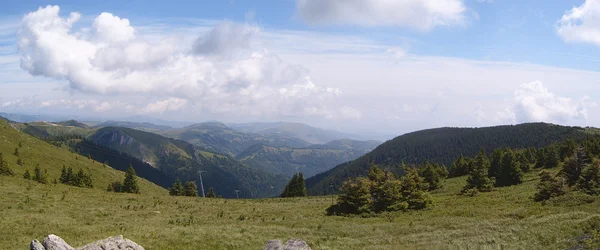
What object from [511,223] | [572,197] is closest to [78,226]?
[511,223]

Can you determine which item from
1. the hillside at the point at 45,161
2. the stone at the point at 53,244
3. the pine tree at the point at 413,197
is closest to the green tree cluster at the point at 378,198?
the pine tree at the point at 413,197

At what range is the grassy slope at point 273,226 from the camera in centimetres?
2258

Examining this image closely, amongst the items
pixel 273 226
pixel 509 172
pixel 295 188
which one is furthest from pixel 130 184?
pixel 509 172

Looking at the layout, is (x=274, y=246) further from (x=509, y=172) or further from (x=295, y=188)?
(x=295, y=188)

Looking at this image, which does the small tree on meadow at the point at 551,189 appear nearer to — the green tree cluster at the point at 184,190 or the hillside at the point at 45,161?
the green tree cluster at the point at 184,190

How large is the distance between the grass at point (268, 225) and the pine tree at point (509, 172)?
20.8 meters

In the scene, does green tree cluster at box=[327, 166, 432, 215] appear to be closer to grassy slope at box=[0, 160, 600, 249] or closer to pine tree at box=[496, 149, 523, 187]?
grassy slope at box=[0, 160, 600, 249]

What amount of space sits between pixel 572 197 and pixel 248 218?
35075 mm

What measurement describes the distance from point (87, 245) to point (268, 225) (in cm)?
1875

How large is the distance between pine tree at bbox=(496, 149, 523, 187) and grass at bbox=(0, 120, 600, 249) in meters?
20.8

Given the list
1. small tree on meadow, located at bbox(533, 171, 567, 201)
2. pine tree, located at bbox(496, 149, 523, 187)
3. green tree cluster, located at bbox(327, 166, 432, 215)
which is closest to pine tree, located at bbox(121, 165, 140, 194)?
green tree cluster, located at bbox(327, 166, 432, 215)

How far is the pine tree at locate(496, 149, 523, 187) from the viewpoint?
6425 cm

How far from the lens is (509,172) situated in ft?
214

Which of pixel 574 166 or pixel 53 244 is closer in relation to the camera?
pixel 53 244
